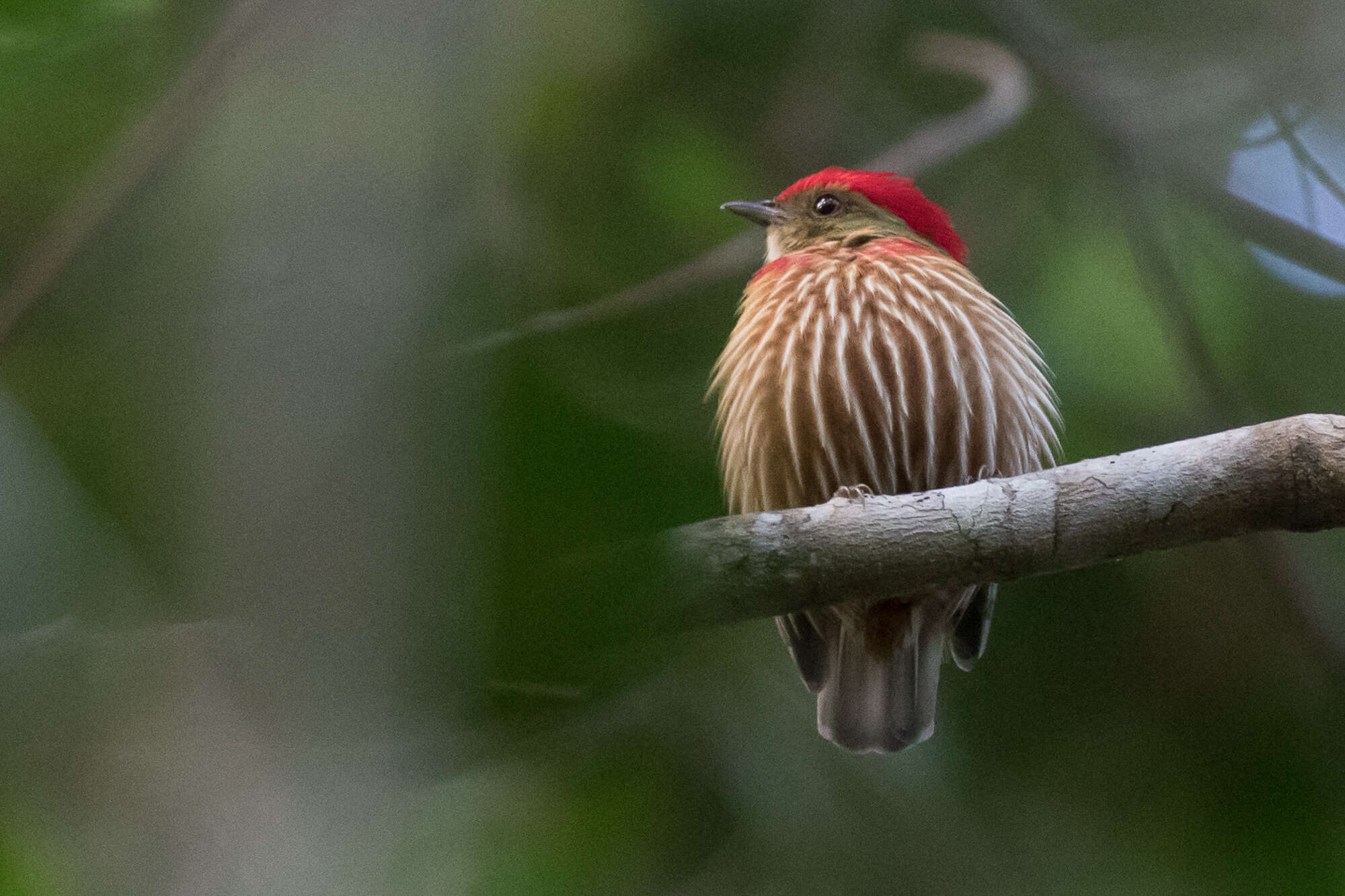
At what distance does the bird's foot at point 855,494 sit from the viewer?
255 cm

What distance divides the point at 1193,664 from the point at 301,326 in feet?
10.9

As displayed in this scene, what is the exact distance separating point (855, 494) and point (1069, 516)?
483 millimetres

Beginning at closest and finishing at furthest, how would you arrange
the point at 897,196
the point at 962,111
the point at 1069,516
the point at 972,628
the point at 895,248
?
the point at 1069,516 < the point at 972,628 < the point at 895,248 < the point at 897,196 < the point at 962,111

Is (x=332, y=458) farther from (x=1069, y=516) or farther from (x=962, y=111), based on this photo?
(x=962, y=111)

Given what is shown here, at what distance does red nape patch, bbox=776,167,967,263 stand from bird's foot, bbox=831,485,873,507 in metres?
1.10

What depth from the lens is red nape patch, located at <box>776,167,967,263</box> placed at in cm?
366

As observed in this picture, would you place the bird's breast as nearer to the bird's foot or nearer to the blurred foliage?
the bird's foot

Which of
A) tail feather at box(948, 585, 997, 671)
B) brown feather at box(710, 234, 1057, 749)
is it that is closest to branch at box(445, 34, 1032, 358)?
brown feather at box(710, 234, 1057, 749)

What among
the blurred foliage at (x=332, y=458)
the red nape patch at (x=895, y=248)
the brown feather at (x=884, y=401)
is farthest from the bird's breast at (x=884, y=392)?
the blurred foliage at (x=332, y=458)

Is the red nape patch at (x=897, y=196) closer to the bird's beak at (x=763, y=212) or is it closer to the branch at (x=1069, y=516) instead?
the bird's beak at (x=763, y=212)

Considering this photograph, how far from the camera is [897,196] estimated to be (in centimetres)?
368

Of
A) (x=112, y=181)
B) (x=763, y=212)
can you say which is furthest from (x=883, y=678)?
(x=112, y=181)

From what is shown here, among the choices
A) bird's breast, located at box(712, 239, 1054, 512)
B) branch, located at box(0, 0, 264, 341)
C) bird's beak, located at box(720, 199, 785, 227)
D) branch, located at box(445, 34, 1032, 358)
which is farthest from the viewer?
branch, located at box(445, 34, 1032, 358)

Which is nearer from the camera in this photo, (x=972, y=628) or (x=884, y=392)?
(x=884, y=392)
